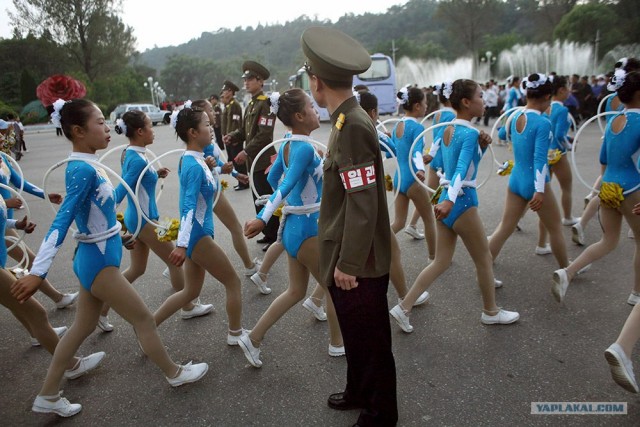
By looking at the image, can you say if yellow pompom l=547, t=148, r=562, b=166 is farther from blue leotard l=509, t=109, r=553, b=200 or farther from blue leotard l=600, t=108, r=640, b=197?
blue leotard l=600, t=108, r=640, b=197

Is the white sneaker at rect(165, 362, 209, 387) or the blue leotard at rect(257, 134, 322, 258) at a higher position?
the blue leotard at rect(257, 134, 322, 258)

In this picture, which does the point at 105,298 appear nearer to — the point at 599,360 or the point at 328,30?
the point at 328,30

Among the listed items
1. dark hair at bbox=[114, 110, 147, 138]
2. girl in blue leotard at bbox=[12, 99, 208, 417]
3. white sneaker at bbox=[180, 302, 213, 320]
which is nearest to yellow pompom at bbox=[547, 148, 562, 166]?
white sneaker at bbox=[180, 302, 213, 320]

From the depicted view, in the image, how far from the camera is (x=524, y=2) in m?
85.8

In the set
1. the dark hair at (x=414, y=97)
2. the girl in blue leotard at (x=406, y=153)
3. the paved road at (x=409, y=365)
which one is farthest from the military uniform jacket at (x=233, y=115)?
the paved road at (x=409, y=365)

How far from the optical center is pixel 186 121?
3.70 metres

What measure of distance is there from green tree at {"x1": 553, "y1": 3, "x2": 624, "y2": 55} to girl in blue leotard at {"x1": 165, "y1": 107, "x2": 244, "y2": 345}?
2004 inches

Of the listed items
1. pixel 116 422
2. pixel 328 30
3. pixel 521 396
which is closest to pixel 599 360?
pixel 521 396

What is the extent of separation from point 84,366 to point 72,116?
1942 millimetres

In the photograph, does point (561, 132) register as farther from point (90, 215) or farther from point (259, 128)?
point (90, 215)

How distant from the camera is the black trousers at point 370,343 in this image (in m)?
2.48

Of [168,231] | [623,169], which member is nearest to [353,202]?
[168,231]

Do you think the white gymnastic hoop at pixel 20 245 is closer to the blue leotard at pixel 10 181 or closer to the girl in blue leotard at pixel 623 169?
the blue leotard at pixel 10 181

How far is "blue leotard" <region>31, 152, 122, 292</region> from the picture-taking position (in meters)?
2.84
